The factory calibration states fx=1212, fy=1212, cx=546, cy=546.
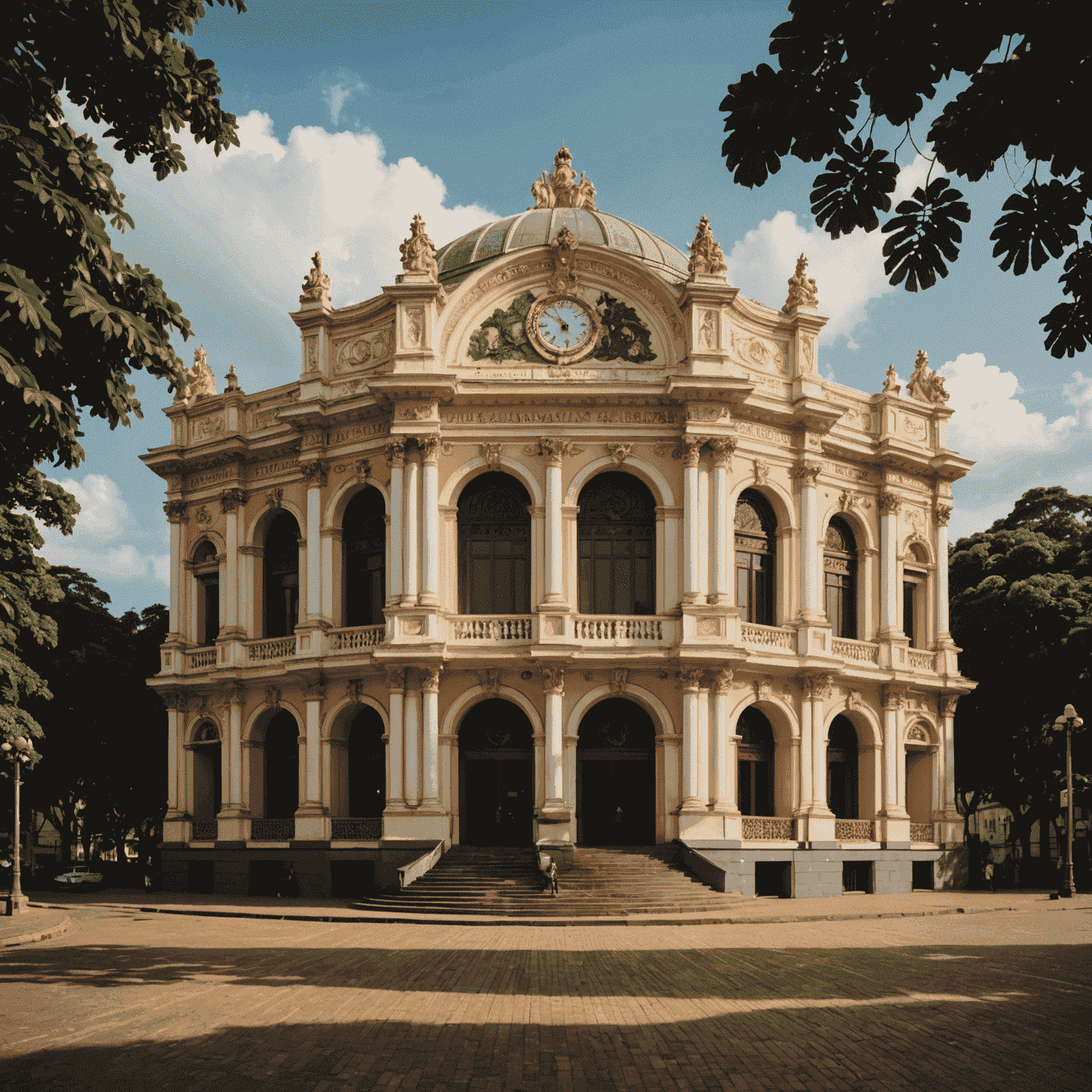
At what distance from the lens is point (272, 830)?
117 ft

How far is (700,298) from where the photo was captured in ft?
112

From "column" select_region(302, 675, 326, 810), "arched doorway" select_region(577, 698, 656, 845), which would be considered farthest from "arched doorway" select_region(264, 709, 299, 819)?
"arched doorway" select_region(577, 698, 656, 845)

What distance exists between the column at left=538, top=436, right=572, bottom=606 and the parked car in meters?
20.2

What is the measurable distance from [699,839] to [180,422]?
21644 mm

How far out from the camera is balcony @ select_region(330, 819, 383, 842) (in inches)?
1330

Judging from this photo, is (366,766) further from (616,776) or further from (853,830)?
(853,830)

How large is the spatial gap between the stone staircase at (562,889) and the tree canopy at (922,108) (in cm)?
2158

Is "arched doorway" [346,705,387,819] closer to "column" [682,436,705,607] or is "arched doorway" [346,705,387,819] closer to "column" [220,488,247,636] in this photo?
"column" [220,488,247,636]

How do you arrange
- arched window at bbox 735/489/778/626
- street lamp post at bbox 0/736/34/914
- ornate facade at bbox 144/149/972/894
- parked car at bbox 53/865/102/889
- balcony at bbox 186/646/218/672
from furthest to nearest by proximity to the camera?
parked car at bbox 53/865/102/889 < balcony at bbox 186/646/218/672 < arched window at bbox 735/489/778/626 < ornate facade at bbox 144/149/972/894 < street lamp post at bbox 0/736/34/914

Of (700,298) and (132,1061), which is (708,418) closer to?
(700,298)

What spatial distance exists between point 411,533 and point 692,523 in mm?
7719

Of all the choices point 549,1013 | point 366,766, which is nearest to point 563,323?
point 366,766

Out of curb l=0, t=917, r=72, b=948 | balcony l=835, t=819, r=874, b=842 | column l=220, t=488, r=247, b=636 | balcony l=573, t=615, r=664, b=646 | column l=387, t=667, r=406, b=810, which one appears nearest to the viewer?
curb l=0, t=917, r=72, b=948

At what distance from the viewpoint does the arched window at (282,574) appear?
1494 inches
